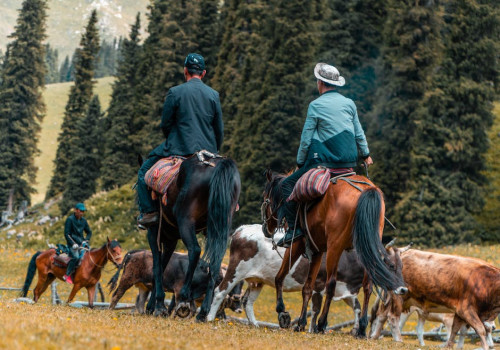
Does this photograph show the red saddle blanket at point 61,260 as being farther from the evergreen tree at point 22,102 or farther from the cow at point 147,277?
the evergreen tree at point 22,102

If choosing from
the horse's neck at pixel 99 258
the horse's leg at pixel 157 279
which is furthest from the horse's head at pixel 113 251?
the horse's leg at pixel 157 279

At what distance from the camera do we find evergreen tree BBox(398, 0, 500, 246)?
119ft

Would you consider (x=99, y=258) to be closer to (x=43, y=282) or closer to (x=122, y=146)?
(x=43, y=282)

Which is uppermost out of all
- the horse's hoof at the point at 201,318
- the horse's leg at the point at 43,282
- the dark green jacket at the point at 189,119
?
the dark green jacket at the point at 189,119

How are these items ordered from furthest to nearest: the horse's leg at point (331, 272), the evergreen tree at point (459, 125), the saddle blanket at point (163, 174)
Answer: the evergreen tree at point (459, 125) → the saddle blanket at point (163, 174) → the horse's leg at point (331, 272)

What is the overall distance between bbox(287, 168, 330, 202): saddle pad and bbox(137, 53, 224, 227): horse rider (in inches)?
69.0

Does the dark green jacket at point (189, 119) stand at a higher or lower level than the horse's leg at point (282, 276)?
higher

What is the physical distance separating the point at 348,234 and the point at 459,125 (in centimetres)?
3021

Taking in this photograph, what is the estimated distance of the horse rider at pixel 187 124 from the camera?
10.9 metres

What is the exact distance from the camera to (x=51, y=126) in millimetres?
155500

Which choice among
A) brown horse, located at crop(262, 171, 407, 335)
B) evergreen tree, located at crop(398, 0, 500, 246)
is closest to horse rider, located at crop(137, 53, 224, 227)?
brown horse, located at crop(262, 171, 407, 335)

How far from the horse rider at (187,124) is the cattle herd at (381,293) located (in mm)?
2037

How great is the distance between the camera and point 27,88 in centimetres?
6962

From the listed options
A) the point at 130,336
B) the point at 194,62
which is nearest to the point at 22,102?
the point at 194,62
